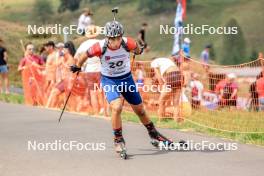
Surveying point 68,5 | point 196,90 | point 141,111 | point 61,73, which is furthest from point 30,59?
point 68,5

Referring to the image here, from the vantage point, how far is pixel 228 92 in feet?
50.0

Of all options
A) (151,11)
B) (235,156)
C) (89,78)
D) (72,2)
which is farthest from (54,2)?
(235,156)

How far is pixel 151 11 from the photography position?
354 ft

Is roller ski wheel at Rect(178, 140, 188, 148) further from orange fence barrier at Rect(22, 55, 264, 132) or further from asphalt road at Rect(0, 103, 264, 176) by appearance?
orange fence barrier at Rect(22, 55, 264, 132)

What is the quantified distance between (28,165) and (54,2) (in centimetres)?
9415

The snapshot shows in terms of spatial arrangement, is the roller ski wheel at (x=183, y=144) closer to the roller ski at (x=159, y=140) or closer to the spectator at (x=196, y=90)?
the roller ski at (x=159, y=140)

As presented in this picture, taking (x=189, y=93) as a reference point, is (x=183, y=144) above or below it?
below

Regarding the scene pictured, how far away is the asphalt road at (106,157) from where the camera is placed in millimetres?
8766

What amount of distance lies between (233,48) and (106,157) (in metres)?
83.2

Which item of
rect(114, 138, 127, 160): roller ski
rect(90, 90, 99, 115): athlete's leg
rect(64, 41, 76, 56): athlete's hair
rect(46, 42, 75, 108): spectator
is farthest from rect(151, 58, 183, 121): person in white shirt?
rect(114, 138, 127, 160): roller ski

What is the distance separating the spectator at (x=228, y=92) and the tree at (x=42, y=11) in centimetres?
7417

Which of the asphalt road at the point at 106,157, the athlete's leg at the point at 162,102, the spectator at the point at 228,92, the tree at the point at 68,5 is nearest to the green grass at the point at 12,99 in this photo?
the asphalt road at the point at 106,157

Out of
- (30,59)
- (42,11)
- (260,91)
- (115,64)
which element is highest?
(42,11)

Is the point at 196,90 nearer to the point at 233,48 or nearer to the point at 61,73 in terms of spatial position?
the point at 61,73
